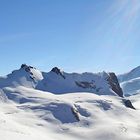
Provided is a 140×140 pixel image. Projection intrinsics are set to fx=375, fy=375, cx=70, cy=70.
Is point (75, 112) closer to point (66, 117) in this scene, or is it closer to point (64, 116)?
point (64, 116)

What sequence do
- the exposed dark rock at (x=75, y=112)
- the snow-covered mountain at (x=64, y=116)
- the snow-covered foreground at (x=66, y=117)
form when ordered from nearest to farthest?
the snow-covered foreground at (x=66, y=117), the snow-covered mountain at (x=64, y=116), the exposed dark rock at (x=75, y=112)

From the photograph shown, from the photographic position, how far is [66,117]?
153250 mm

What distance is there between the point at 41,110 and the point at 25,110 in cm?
679

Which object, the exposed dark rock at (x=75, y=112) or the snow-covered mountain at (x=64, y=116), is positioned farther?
the exposed dark rock at (x=75, y=112)

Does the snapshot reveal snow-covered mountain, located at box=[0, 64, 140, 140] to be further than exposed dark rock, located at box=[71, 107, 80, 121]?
No

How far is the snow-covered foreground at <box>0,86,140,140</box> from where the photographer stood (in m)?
131

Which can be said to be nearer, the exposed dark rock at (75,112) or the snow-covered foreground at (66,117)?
the snow-covered foreground at (66,117)

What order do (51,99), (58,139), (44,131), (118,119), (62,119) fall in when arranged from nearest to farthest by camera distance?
→ 1. (58,139)
2. (44,131)
3. (62,119)
4. (118,119)
5. (51,99)

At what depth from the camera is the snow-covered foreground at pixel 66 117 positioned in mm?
131250

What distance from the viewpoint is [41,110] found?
16012 centimetres

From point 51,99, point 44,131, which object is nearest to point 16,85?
point 51,99

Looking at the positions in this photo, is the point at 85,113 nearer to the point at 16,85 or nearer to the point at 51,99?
the point at 51,99

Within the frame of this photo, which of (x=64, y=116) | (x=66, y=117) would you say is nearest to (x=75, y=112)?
(x=64, y=116)

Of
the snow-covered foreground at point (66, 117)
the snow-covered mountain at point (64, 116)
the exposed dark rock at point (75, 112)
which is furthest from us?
the exposed dark rock at point (75, 112)
